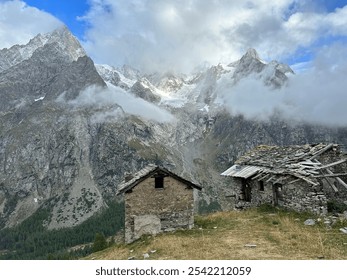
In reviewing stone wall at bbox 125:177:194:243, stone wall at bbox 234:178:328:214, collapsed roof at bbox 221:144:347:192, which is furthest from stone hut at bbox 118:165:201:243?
stone wall at bbox 234:178:328:214

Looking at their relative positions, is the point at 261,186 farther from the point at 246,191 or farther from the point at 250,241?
the point at 250,241

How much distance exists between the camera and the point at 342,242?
18812 millimetres

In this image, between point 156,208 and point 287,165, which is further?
point 287,165

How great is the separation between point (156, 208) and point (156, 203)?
1.29ft

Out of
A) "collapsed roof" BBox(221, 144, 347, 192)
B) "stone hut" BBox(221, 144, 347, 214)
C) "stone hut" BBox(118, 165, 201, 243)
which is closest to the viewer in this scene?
"stone hut" BBox(118, 165, 201, 243)

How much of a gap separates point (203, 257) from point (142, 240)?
29.5 ft

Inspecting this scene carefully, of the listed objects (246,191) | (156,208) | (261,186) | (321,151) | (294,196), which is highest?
(321,151)

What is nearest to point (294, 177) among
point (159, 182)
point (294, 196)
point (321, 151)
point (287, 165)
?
point (294, 196)

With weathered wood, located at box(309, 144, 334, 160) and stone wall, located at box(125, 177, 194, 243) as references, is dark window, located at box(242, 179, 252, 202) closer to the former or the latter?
weathered wood, located at box(309, 144, 334, 160)

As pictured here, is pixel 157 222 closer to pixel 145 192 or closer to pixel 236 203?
pixel 145 192

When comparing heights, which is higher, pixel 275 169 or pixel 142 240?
pixel 275 169

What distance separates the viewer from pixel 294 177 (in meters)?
29.2

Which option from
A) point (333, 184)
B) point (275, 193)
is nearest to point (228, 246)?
point (275, 193)

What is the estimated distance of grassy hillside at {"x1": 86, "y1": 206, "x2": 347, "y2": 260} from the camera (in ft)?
58.0
